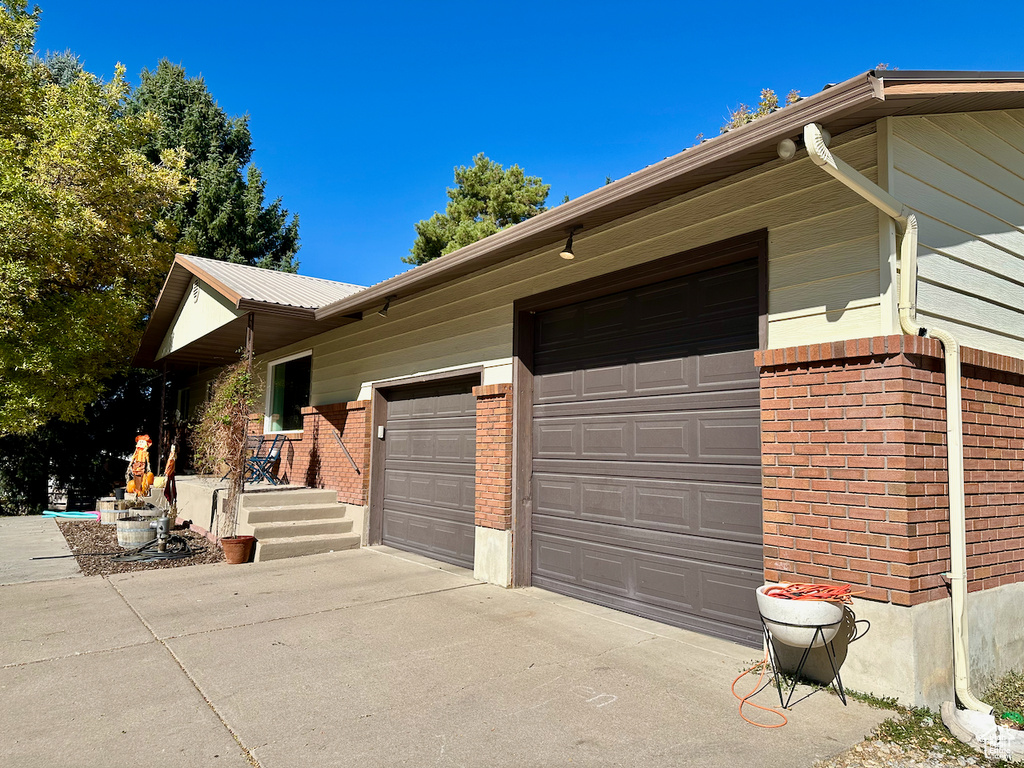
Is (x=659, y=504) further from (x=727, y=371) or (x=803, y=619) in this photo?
(x=803, y=619)

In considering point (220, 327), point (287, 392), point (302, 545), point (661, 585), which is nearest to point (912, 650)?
point (661, 585)

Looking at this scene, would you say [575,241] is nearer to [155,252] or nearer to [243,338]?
[243,338]

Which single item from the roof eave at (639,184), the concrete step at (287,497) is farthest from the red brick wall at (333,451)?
the roof eave at (639,184)

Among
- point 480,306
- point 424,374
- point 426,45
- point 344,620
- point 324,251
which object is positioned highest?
point 426,45

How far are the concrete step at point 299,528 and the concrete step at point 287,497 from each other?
0.31 m

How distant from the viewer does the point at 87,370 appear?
44.7 feet

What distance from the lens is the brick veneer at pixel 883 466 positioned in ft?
11.8

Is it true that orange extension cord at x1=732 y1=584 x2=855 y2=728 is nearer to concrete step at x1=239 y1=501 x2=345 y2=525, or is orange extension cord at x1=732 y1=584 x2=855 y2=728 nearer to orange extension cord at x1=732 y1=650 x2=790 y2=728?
orange extension cord at x1=732 y1=650 x2=790 y2=728

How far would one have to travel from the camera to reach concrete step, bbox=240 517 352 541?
8.13 metres

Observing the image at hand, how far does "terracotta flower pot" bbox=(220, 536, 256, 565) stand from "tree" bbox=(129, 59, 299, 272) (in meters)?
15.8

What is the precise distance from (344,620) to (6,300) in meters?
11.1

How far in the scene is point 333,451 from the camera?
389 inches

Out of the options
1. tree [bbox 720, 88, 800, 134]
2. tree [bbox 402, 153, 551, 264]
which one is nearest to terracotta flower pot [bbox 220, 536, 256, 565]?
tree [bbox 720, 88, 800, 134]

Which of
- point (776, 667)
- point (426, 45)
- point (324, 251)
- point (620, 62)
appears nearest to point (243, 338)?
point (426, 45)
